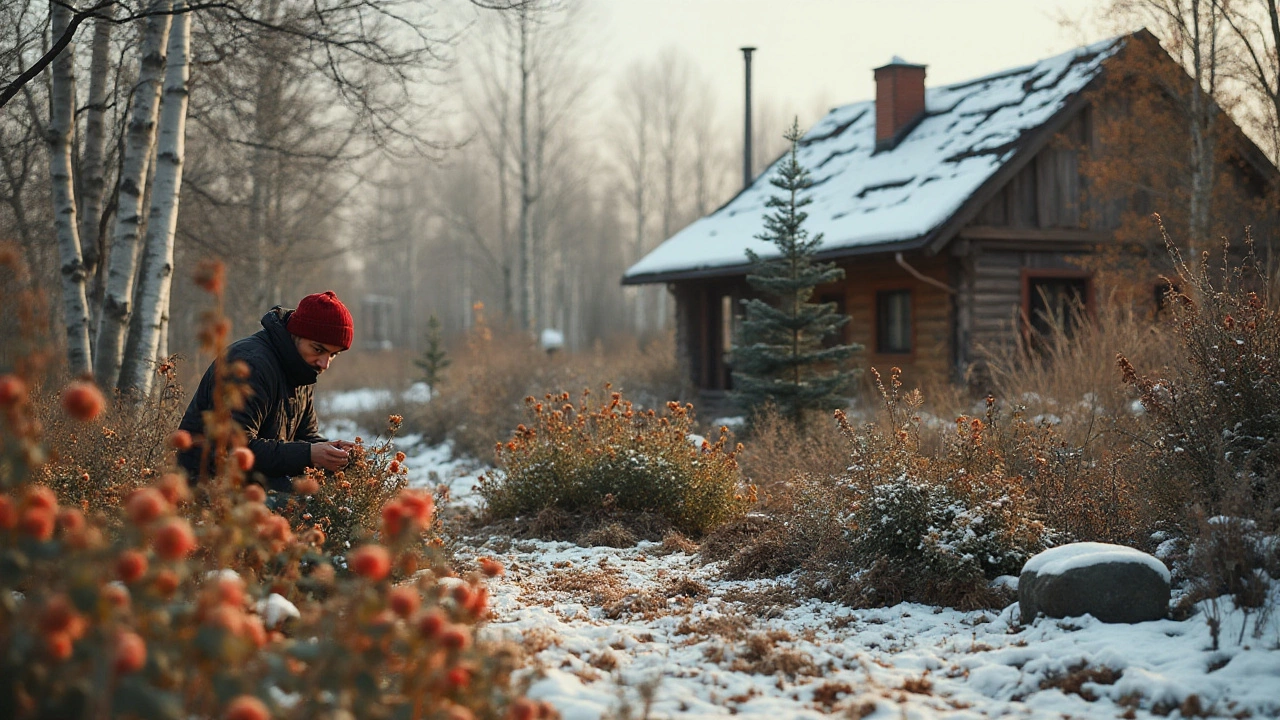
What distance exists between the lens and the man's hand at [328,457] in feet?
16.0

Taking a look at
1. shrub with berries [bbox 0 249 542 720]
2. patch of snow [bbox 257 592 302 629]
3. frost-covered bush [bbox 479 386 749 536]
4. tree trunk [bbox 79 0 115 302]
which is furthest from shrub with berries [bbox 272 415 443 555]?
tree trunk [bbox 79 0 115 302]

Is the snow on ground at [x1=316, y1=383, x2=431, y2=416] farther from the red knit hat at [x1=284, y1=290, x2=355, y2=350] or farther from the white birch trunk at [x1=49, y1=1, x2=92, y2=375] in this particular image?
the red knit hat at [x1=284, y1=290, x2=355, y2=350]

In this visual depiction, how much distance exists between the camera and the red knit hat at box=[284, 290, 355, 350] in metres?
5.03

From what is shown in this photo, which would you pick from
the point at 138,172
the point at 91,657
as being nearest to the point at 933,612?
the point at 91,657

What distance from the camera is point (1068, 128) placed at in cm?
1502

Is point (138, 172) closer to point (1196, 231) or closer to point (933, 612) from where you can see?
point (933, 612)

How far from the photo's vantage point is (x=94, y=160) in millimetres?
9312

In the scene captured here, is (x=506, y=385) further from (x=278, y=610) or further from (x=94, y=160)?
(x=278, y=610)

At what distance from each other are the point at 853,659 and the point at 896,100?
46.8 ft

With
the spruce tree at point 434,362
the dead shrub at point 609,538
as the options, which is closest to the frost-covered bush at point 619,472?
the dead shrub at point 609,538

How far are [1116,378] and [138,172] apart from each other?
7753 mm

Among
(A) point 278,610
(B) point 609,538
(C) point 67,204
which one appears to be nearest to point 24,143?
(C) point 67,204

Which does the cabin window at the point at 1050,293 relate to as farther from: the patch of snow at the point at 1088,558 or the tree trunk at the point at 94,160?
the tree trunk at the point at 94,160

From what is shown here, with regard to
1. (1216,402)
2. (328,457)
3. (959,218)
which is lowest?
(328,457)
